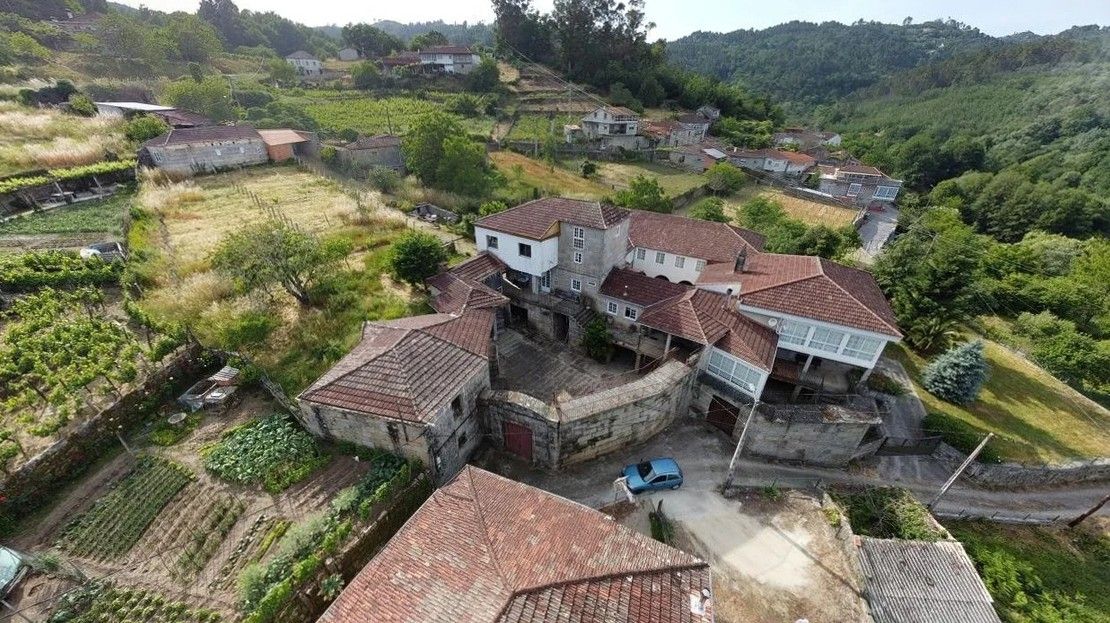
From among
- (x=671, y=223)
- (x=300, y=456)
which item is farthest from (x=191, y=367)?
(x=671, y=223)

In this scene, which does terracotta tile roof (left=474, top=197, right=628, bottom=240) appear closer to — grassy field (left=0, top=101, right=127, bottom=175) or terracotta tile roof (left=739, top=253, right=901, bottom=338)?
terracotta tile roof (left=739, top=253, right=901, bottom=338)

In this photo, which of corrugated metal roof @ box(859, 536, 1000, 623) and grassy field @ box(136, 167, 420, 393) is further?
grassy field @ box(136, 167, 420, 393)

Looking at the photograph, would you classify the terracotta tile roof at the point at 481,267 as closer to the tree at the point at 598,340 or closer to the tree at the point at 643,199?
the tree at the point at 598,340

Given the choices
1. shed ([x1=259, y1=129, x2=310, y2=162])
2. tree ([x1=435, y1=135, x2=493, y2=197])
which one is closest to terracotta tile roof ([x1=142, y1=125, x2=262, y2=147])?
shed ([x1=259, y1=129, x2=310, y2=162])

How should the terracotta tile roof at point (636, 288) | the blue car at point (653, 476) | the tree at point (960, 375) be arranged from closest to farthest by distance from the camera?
the blue car at point (653, 476) < the tree at point (960, 375) < the terracotta tile roof at point (636, 288)

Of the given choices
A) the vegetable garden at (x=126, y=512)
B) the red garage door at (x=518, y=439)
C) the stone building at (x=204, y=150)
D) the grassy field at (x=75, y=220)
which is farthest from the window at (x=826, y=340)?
the stone building at (x=204, y=150)

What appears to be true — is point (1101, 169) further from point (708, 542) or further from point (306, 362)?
point (306, 362)
